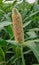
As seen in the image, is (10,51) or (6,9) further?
(6,9)

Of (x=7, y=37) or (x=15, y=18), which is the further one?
(x=7, y=37)

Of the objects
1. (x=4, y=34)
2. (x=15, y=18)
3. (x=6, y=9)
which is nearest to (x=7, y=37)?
(x=4, y=34)

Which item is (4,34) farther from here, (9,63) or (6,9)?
(6,9)

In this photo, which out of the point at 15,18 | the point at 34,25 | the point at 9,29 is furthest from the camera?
the point at 34,25

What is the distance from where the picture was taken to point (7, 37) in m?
0.95

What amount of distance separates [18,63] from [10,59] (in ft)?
0.14

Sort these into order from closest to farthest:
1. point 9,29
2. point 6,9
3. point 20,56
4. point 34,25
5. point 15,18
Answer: point 15,18 < point 20,56 < point 9,29 < point 34,25 < point 6,9

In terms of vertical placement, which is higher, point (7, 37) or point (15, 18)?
point (15, 18)

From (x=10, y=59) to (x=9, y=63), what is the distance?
15 millimetres

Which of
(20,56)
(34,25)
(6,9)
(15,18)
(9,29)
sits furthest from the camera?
(6,9)

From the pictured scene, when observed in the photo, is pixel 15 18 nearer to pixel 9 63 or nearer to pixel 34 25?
pixel 9 63

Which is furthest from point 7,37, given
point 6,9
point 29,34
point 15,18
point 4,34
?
point 6,9

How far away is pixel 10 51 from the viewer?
833 millimetres

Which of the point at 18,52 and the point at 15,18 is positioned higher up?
the point at 15,18
